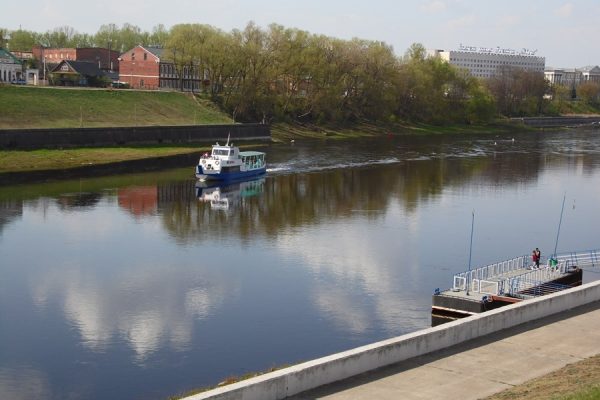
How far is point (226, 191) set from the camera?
64250mm

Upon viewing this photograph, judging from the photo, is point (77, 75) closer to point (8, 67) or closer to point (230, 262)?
point (8, 67)

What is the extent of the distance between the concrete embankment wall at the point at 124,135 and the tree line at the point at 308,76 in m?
12.1

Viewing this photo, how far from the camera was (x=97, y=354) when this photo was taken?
82.4 ft

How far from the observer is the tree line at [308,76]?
11556cm

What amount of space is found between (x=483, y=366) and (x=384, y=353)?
2.53 meters

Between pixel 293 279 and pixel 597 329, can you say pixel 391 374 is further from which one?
pixel 293 279

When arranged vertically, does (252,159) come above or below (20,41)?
below

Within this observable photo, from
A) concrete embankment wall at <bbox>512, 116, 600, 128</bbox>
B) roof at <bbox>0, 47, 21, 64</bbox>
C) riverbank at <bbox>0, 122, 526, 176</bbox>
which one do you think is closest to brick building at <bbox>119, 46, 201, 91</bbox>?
riverbank at <bbox>0, 122, 526, 176</bbox>

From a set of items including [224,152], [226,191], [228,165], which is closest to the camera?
[226,191]

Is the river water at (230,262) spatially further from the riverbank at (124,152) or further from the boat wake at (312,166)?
the riverbank at (124,152)

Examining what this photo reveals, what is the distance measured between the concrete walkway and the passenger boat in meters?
46.0

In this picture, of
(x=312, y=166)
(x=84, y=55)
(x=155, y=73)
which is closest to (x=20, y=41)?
(x=84, y=55)

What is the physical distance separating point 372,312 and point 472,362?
32.9 feet

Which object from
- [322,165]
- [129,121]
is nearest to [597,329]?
[322,165]
